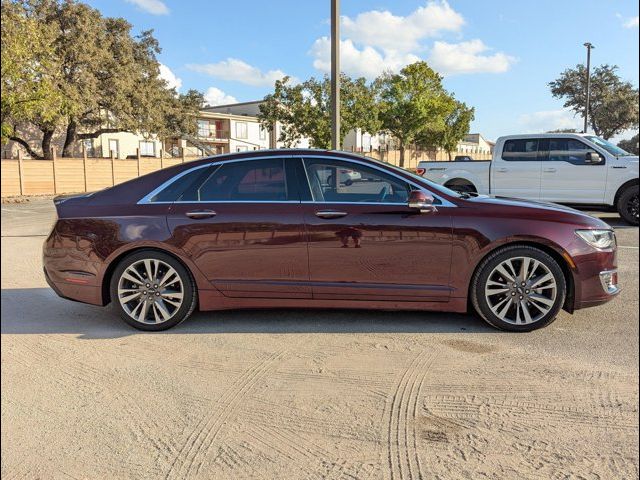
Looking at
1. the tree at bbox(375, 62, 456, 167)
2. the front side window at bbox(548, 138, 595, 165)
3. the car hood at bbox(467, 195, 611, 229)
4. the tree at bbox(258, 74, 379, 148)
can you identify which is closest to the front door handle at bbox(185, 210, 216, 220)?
the car hood at bbox(467, 195, 611, 229)

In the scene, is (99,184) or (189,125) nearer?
(99,184)

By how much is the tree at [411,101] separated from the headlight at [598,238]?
39665mm

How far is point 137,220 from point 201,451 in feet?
8.01

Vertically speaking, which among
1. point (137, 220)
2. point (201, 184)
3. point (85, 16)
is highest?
point (85, 16)

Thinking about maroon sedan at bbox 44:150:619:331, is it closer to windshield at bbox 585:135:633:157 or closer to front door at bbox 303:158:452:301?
front door at bbox 303:158:452:301

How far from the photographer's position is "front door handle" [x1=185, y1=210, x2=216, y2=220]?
4543mm

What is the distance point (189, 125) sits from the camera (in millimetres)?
43625

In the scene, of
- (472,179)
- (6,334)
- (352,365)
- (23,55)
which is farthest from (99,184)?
(352,365)

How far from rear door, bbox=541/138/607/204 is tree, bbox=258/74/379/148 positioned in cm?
2430

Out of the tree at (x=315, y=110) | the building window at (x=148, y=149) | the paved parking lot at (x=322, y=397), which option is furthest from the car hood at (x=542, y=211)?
the building window at (x=148, y=149)

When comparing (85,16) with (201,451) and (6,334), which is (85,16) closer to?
(6,334)

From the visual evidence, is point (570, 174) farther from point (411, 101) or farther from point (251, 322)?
point (411, 101)

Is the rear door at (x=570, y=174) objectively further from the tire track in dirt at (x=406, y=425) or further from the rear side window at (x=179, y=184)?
the rear side window at (x=179, y=184)

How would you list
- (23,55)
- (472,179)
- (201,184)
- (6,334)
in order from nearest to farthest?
(6,334) < (201,184) < (472,179) < (23,55)
